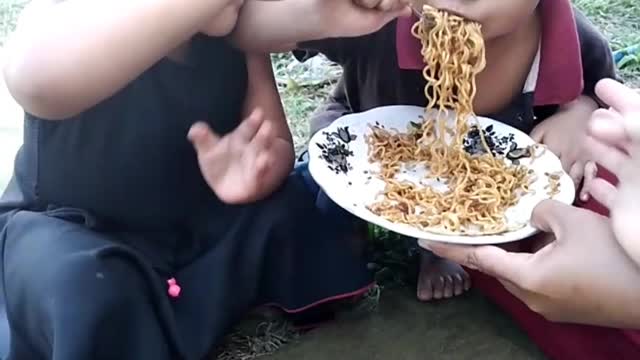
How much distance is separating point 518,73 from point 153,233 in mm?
742

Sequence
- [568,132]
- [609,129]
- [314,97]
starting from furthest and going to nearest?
[314,97] → [568,132] → [609,129]

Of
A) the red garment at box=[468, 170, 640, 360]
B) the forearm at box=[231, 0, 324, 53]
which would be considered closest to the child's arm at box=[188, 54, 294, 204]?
the forearm at box=[231, 0, 324, 53]

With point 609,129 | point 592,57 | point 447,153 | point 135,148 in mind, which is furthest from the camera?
point 592,57

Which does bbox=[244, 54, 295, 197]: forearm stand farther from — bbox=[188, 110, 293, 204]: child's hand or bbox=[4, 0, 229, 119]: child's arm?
bbox=[4, 0, 229, 119]: child's arm

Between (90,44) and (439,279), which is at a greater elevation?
(90,44)

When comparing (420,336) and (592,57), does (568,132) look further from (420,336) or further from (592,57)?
(420,336)

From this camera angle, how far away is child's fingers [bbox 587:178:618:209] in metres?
1.47

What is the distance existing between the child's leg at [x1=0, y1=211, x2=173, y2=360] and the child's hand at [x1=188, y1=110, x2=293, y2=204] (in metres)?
0.18

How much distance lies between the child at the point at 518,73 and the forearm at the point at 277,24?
0.21 metres

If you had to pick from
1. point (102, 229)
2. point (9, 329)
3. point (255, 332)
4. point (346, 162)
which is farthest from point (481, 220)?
point (9, 329)

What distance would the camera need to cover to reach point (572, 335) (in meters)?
1.56

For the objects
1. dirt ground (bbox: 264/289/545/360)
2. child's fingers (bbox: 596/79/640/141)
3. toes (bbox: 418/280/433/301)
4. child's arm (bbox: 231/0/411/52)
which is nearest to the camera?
child's fingers (bbox: 596/79/640/141)

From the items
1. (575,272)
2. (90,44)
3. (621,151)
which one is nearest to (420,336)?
(575,272)

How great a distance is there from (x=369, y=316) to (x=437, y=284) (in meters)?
0.14
